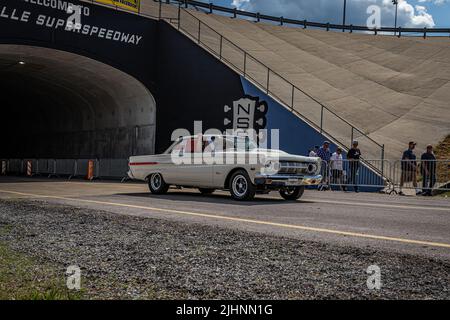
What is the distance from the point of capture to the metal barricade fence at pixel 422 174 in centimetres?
1605

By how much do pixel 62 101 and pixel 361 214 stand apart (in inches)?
1072

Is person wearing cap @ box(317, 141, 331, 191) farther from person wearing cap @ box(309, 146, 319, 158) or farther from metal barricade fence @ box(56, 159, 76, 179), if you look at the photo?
metal barricade fence @ box(56, 159, 76, 179)

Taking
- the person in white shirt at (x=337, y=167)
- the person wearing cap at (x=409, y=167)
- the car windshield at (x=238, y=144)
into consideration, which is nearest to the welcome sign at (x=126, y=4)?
the person in white shirt at (x=337, y=167)

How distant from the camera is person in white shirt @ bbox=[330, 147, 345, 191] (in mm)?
17797

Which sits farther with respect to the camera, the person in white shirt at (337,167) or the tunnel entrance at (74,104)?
the tunnel entrance at (74,104)

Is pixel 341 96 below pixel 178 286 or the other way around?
the other way around

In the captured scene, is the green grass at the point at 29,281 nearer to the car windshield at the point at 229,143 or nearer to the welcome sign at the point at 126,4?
the car windshield at the point at 229,143

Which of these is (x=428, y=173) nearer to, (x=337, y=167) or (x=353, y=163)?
(x=353, y=163)

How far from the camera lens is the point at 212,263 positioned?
176 inches

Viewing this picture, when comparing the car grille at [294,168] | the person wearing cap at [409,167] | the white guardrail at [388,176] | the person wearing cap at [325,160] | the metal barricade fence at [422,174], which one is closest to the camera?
the car grille at [294,168]

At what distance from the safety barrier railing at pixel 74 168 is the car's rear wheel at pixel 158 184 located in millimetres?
11660
